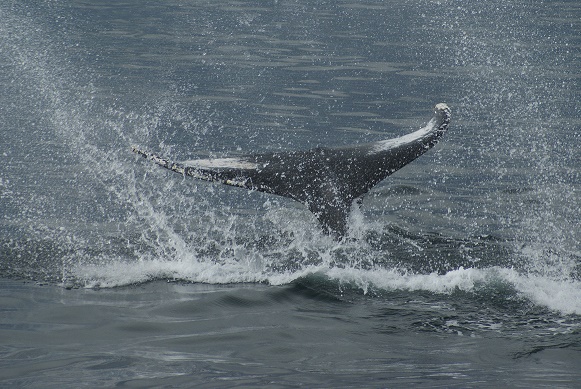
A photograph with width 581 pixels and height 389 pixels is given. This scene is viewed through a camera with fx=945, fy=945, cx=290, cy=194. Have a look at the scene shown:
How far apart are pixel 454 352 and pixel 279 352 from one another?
5.17 feet

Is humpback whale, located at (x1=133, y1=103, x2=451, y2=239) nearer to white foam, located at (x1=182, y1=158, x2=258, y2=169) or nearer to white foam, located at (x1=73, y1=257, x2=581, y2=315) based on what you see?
white foam, located at (x1=182, y1=158, x2=258, y2=169)

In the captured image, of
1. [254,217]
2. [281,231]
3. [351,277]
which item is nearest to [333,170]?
[351,277]

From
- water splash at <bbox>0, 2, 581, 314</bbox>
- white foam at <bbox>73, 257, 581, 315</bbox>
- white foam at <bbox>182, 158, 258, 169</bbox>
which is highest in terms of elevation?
white foam at <bbox>182, 158, 258, 169</bbox>

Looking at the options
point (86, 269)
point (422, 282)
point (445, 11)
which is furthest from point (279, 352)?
point (445, 11)

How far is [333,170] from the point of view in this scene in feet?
33.4

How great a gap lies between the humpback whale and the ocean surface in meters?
0.34

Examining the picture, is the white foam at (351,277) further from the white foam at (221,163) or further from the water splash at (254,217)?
the white foam at (221,163)

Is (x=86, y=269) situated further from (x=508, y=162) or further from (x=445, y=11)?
(x=445, y=11)

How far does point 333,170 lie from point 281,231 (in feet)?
7.48

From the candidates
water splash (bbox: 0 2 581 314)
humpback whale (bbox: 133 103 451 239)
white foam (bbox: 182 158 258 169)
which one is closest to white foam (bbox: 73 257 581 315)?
water splash (bbox: 0 2 581 314)

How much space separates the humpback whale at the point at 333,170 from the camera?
9.99 meters

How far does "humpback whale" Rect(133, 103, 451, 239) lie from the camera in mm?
9992

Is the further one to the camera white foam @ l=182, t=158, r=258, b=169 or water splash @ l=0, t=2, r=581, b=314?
water splash @ l=0, t=2, r=581, b=314

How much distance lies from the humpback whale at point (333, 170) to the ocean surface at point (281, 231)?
0.34 metres
